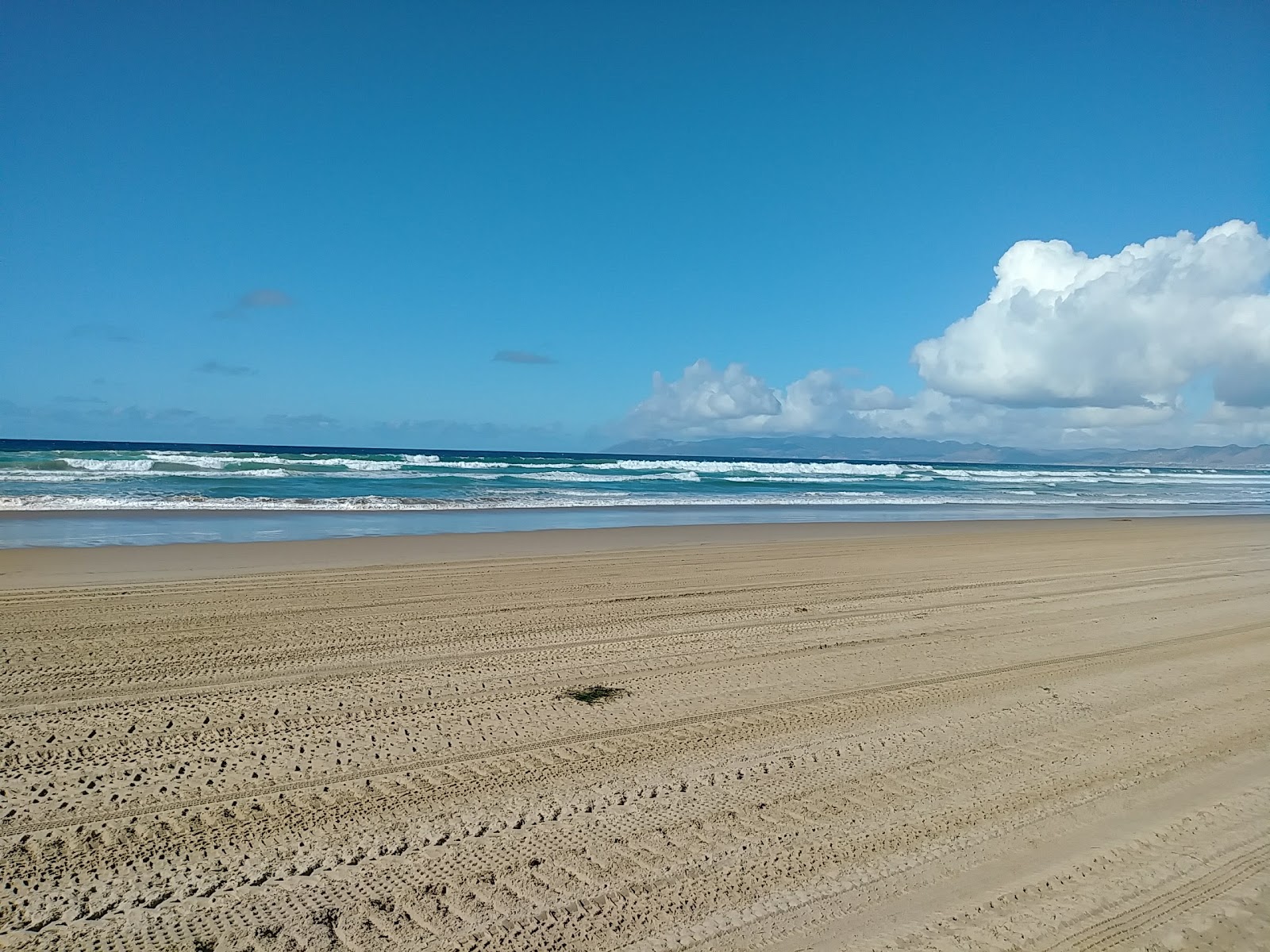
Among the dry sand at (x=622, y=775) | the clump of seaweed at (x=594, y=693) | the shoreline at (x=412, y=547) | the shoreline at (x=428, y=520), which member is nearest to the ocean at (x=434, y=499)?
the shoreline at (x=428, y=520)

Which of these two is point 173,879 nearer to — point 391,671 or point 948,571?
point 391,671

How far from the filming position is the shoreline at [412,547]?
988 centimetres

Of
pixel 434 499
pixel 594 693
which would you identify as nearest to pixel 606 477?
pixel 434 499

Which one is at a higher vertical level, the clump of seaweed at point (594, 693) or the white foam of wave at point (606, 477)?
the white foam of wave at point (606, 477)

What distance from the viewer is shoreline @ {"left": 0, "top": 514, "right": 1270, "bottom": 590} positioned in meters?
→ 9.88

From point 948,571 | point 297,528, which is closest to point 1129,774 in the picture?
point 948,571

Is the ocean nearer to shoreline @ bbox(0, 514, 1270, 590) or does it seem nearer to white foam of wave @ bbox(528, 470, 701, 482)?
white foam of wave @ bbox(528, 470, 701, 482)

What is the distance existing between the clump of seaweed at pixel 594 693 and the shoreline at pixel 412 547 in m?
6.26

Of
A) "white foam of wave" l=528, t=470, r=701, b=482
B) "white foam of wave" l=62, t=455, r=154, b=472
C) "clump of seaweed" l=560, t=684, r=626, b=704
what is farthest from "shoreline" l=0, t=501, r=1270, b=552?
"white foam of wave" l=62, t=455, r=154, b=472

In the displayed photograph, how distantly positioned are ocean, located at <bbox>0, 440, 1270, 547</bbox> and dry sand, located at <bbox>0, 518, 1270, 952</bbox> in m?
8.38

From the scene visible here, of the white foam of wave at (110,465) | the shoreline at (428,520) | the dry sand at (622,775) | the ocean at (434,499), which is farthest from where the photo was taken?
the white foam of wave at (110,465)

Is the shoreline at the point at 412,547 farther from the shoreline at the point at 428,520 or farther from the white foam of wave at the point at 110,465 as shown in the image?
the white foam of wave at the point at 110,465

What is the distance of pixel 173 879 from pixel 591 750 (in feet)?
6.70

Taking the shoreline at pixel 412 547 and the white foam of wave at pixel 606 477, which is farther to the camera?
the white foam of wave at pixel 606 477
